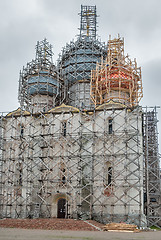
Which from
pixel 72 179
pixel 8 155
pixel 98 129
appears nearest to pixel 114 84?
pixel 98 129

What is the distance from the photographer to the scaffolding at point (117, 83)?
29.9 metres

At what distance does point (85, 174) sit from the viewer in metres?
25.5

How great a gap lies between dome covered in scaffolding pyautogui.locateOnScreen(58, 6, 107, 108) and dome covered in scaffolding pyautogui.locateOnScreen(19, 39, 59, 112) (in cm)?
220

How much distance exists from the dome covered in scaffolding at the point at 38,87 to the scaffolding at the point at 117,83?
4728 mm

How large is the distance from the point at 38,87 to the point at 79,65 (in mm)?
6312

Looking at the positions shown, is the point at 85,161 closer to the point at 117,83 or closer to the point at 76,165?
the point at 76,165

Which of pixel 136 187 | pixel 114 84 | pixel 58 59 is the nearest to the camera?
pixel 136 187

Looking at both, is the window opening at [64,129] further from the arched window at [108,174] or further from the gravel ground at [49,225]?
the gravel ground at [49,225]

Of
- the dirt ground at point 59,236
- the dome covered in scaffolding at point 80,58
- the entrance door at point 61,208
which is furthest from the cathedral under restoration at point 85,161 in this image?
the dirt ground at point 59,236

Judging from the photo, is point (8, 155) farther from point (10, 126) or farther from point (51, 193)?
point (51, 193)

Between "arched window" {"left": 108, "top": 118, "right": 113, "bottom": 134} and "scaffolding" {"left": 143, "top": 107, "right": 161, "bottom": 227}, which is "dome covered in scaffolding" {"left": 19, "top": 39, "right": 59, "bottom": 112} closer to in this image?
"arched window" {"left": 108, "top": 118, "right": 113, "bottom": 134}

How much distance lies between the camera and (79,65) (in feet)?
117

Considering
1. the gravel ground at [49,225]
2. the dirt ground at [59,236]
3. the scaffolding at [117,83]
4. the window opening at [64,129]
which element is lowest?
the gravel ground at [49,225]

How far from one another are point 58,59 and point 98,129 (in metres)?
15.9
